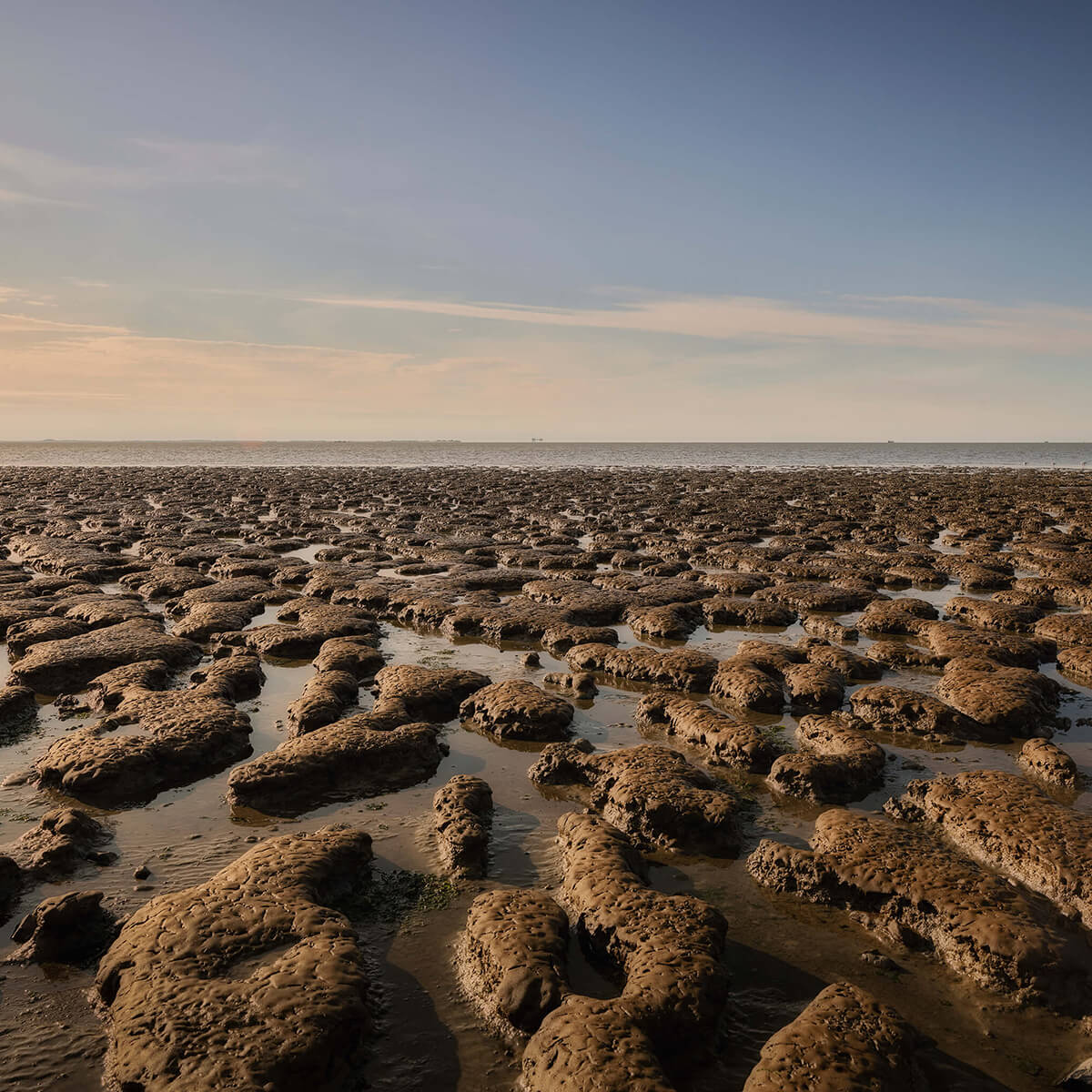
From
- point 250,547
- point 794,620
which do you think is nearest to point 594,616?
point 794,620

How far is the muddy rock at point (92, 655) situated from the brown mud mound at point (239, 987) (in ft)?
22.7

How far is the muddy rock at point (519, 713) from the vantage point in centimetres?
912

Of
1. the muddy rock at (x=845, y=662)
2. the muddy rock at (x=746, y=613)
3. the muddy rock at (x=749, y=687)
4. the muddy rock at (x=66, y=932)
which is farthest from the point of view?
the muddy rock at (x=746, y=613)

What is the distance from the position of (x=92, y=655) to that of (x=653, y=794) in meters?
9.05

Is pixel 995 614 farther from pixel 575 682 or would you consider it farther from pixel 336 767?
pixel 336 767

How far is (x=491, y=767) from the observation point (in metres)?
8.34

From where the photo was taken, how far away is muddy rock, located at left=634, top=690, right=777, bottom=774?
812 centimetres

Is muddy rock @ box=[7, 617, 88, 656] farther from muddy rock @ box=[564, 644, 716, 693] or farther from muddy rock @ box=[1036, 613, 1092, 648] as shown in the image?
muddy rock @ box=[1036, 613, 1092, 648]

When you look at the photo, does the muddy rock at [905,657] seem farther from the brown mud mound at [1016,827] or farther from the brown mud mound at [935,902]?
the brown mud mound at [935,902]

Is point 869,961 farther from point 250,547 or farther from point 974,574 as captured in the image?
point 250,547

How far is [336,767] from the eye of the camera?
779 centimetres

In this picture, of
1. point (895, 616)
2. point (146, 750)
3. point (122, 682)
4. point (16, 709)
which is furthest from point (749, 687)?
point (16, 709)

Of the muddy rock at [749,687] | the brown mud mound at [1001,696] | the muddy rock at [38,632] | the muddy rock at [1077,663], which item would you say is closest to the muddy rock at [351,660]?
the muddy rock at [38,632]

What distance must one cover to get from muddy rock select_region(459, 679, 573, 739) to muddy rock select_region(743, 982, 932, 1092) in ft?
16.2
